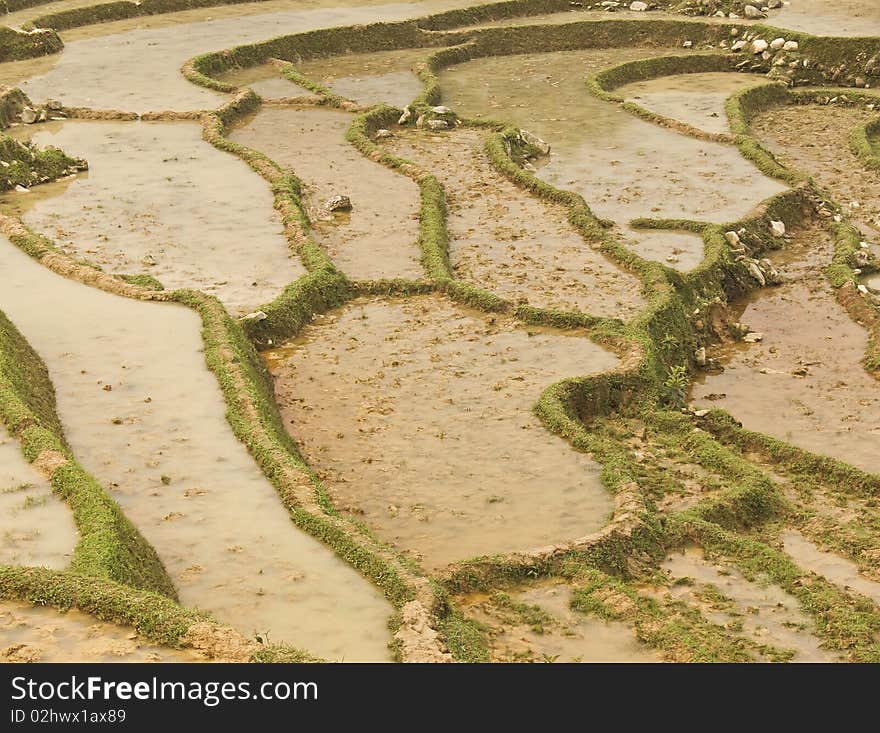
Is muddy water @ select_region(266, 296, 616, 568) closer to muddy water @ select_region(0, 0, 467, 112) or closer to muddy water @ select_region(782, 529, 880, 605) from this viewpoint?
muddy water @ select_region(782, 529, 880, 605)

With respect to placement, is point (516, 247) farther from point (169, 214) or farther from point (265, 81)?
point (265, 81)

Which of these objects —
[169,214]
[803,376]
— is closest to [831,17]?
[803,376]

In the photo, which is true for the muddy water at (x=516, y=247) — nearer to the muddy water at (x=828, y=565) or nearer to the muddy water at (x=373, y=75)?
the muddy water at (x=373, y=75)

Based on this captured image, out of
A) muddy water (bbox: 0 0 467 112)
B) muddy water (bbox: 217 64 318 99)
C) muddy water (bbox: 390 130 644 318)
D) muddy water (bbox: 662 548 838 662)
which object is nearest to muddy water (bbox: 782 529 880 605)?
muddy water (bbox: 662 548 838 662)

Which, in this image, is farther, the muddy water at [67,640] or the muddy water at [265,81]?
the muddy water at [265,81]

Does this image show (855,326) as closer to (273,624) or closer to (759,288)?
(759,288)

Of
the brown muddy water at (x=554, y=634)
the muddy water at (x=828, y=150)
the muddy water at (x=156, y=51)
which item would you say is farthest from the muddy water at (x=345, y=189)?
the brown muddy water at (x=554, y=634)
